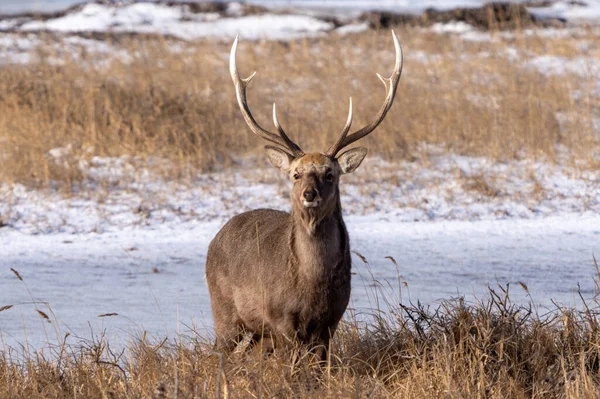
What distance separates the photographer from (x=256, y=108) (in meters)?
13.8

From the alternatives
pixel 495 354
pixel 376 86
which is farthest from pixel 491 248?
pixel 376 86

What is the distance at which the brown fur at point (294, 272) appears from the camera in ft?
17.2

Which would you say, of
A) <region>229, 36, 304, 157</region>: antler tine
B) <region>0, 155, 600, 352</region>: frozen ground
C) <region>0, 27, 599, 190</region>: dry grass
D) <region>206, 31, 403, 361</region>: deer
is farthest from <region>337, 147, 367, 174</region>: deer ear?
<region>0, 27, 599, 190</region>: dry grass

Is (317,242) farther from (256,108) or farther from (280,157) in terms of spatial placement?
(256,108)

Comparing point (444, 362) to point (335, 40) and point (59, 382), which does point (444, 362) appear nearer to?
point (59, 382)

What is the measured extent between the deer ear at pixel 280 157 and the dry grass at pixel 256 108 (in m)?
5.58

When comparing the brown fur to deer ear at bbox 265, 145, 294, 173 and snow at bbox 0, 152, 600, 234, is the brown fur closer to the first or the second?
deer ear at bbox 265, 145, 294, 173

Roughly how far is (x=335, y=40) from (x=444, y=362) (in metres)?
14.3

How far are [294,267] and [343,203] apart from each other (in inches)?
212

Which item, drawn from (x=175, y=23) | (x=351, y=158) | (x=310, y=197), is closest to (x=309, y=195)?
(x=310, y=197)

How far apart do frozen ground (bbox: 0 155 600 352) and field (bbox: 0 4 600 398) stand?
0.03 m

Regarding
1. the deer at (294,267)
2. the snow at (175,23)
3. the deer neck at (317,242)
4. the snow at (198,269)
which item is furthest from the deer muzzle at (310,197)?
the snow at (175,23)

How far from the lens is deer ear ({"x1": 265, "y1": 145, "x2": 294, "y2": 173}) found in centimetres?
587

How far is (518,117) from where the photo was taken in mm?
13039
